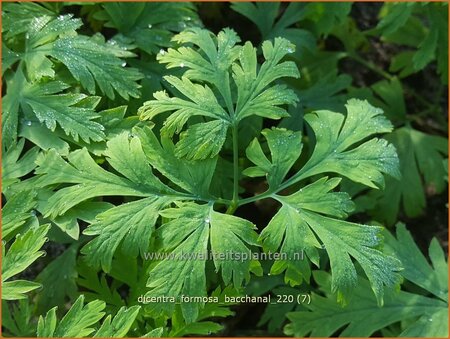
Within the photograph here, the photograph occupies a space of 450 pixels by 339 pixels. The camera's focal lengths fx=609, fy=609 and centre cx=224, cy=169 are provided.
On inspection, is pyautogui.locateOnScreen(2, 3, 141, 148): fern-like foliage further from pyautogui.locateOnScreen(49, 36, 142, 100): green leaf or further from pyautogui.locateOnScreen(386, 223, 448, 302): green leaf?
pyautogui.locateOnScreen(386, 223, 448, 302): green leaf

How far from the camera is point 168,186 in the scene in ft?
6.32

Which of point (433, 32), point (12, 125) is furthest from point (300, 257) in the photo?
point (433, 32)

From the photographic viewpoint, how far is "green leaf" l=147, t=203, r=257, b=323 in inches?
65.0

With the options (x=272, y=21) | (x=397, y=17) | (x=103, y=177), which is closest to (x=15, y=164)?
(x=103, y=177)

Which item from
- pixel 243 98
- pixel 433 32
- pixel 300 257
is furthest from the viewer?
pixel 433 32

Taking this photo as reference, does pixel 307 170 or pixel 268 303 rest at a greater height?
pixel 307 170

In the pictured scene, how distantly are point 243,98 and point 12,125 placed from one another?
0.75 metres

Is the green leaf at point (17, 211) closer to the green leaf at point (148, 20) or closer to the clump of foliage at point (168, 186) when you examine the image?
the clump of foliage at point (168, 186)

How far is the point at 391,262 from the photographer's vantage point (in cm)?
175

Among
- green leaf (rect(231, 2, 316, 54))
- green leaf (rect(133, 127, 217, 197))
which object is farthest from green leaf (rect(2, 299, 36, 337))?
green leaf (rect(231, 2, 316, 54))

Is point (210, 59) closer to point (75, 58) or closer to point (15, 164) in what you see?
point (75, 58)

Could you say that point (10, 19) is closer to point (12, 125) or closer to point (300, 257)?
point (12, 125)

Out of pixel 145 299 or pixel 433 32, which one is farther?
pixel 433 32

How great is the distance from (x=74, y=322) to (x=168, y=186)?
503 mm
